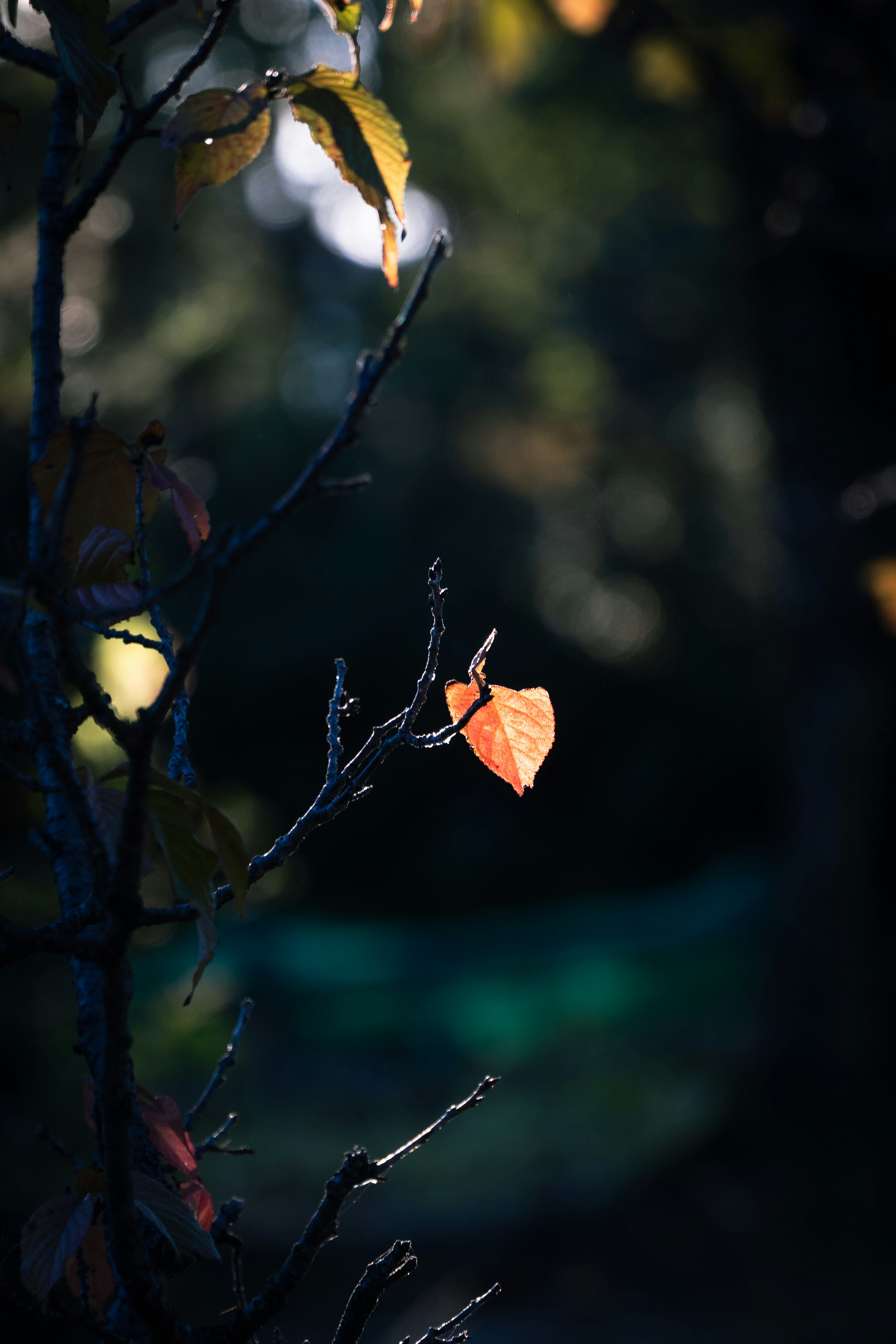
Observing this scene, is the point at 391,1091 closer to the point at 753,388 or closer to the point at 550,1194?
the point at 550,1194

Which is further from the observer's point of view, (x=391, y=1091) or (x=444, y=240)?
(x=391, y=1091)

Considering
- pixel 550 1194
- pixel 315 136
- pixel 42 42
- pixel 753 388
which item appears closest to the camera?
pixel 315 136

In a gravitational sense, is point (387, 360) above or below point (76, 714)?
above

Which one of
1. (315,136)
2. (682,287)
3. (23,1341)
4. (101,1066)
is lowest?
(23,1341)

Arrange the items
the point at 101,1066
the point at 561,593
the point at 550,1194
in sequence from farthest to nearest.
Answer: the point at 561,593
the point at 550,1194
the point at 101,1066

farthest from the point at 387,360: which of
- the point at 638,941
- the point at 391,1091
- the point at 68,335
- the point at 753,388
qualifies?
the point at 638,941

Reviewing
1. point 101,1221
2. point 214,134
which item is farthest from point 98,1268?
point 214,134
